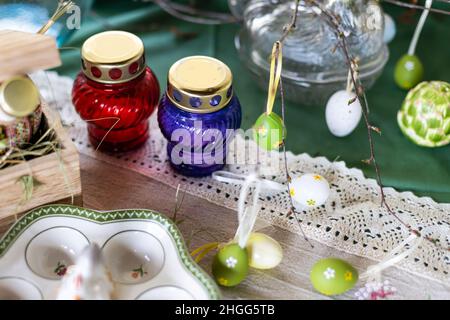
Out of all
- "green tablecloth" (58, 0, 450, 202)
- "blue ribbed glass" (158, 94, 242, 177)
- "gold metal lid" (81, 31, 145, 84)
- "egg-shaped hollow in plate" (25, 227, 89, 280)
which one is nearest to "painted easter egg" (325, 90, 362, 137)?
"green tablecloth" (58, 0, 450, 202)

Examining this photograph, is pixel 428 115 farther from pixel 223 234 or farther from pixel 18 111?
pixel 18 111

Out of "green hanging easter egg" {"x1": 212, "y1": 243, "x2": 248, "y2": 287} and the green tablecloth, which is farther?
the green tablecloth

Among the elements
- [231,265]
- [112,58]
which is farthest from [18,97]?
[231,265]

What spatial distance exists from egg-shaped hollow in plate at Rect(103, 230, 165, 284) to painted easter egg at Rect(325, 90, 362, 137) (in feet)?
0.97

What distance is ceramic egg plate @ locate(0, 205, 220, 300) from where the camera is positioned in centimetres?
58

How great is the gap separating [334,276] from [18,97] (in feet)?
1.12

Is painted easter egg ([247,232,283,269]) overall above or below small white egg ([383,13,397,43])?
below

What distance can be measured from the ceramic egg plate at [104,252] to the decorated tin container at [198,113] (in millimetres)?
122

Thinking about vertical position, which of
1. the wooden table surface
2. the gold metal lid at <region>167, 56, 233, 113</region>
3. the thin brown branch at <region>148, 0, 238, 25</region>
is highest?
the gold metal lid at <region>167, 56, 233, 113</region>

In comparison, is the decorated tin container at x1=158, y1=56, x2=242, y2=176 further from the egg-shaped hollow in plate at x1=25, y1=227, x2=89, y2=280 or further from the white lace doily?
the egg-shaped hollow in plate at x1=25, y1=227, x2=89, y2=280

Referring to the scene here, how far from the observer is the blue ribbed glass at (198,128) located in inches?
26.8

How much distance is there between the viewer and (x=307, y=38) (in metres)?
0.83

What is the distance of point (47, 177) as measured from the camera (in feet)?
2.02

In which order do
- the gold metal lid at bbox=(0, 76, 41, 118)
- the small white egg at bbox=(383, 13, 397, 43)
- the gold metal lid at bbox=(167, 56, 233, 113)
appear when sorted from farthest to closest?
1. the small white egg at bbox=(383, 13, 397, 43)
2. the gold metal lid at bbox=(167, 56, 233, 113)
3. the gold metal lid at bbox=(0, 76, 41, 118)
